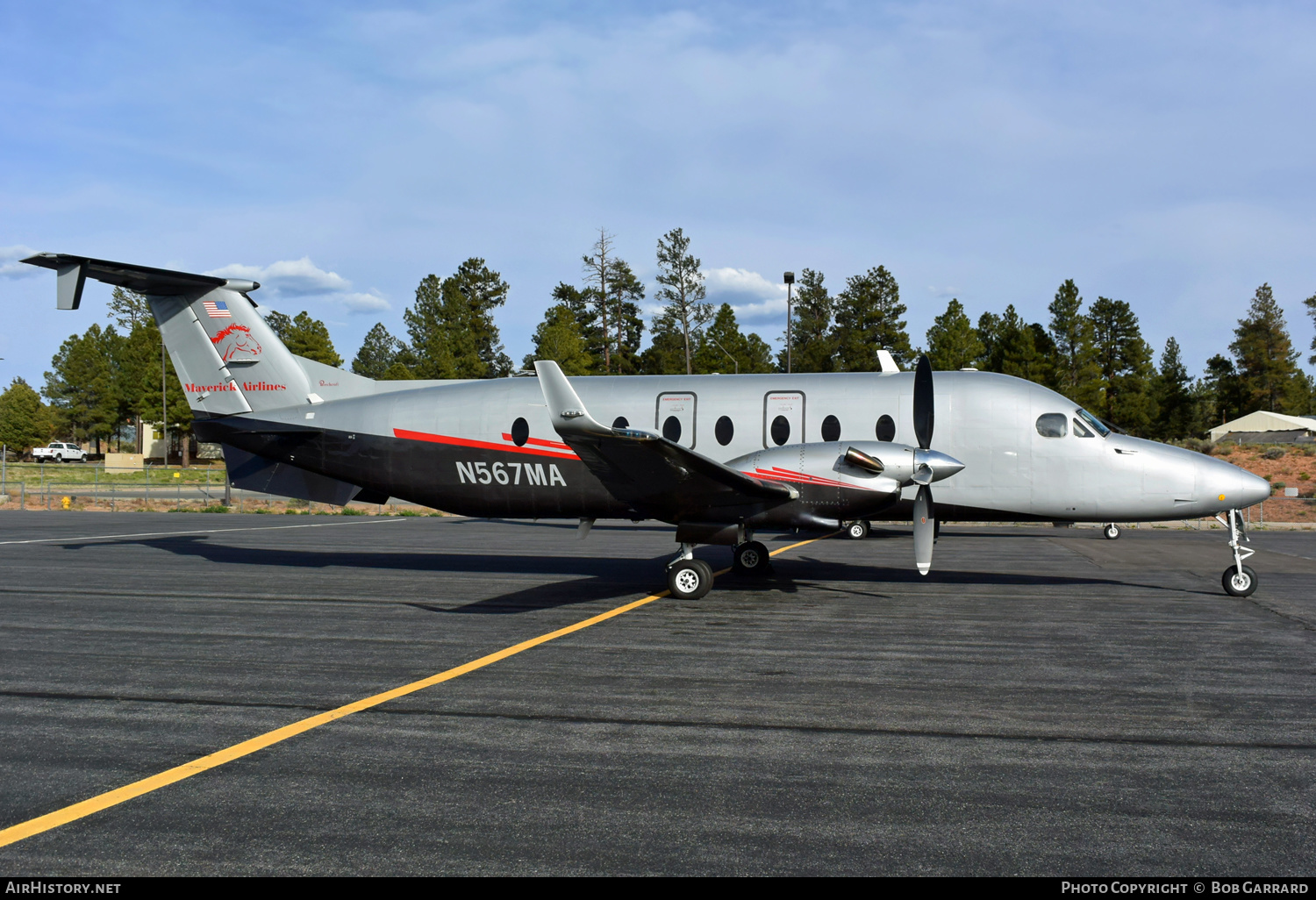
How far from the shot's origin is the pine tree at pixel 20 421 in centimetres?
8569

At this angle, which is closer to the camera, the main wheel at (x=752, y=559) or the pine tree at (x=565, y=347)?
the main wheel at (x=752, y=559)

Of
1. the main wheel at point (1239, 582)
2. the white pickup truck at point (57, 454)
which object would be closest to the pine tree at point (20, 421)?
the white pickup truck at point (57, 454)

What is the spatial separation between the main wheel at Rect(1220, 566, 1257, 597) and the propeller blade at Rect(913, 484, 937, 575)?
197 inches

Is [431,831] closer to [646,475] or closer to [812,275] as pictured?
[646,475]

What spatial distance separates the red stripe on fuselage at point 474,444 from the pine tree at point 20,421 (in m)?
91.2

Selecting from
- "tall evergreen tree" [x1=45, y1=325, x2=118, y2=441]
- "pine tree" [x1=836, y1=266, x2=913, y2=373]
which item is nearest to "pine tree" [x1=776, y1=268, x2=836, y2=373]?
"pine tree" [x1=836, y1=266, x2=913, y2=373]

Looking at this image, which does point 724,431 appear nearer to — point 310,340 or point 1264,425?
point 310,340

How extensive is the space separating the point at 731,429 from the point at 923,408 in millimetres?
3218

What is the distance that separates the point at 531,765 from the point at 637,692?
1.93 metres

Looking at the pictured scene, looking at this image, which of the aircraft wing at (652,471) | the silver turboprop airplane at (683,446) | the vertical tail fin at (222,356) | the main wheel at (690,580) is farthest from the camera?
the vertical tail fin at (222,356)

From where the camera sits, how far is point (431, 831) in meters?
4.44

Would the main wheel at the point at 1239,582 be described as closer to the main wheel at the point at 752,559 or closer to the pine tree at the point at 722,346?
the main wheel at the point at 752,559
